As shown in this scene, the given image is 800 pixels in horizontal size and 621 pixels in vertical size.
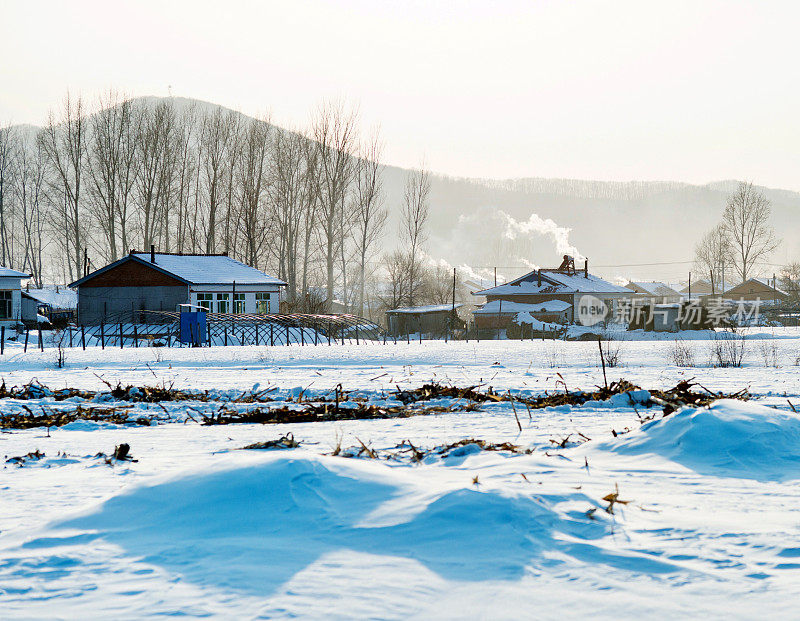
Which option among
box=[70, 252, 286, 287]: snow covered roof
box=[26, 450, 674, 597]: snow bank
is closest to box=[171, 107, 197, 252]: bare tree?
box=[70, 252, 286, 287]: snow covered roof

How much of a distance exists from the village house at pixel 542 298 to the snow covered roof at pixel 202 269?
1920cm

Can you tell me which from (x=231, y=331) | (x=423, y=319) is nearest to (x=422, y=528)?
(x=231, y=331)

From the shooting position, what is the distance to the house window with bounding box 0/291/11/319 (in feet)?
145

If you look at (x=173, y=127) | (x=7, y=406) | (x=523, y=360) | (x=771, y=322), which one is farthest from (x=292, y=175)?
(x=7, y=406)

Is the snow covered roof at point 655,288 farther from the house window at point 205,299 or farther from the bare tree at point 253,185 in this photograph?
the house window at point 205,299

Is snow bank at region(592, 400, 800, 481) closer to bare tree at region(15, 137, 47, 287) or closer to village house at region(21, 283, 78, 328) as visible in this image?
village house at region(21, 283, 78, 328)

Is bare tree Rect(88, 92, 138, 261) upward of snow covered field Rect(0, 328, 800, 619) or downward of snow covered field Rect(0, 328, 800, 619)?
upward

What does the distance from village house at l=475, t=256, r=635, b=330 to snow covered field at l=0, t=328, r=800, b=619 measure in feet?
163

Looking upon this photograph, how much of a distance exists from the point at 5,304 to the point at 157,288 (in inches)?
395

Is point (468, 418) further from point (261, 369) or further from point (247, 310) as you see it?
point (247, 310)

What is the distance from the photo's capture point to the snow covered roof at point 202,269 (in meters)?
41.5

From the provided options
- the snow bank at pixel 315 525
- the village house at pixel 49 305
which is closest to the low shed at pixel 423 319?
the village house at pixel 49 305

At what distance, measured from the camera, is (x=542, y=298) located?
61406 millimetres

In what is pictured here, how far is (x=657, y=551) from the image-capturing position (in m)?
3.48
